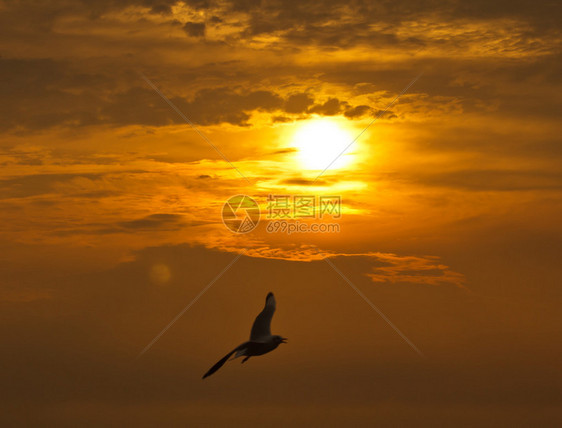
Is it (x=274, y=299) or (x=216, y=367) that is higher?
(x=274, y=299)

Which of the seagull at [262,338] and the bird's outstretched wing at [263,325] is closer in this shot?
the seagull at [262,338]

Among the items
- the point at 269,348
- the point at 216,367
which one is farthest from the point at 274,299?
the point at 216,367

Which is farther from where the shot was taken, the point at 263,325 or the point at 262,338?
the point at 263,325

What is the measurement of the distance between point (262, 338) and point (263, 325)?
241 cm

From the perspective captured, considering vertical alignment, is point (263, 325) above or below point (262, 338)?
above

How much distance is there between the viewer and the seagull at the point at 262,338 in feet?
119

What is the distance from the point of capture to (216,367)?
29.7 metres

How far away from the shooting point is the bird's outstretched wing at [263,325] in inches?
1578

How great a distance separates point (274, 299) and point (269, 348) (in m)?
8.34

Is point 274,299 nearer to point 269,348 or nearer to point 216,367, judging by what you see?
point 269,348

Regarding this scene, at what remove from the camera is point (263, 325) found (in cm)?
4181

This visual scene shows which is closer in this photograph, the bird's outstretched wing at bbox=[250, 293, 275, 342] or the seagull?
the seagull

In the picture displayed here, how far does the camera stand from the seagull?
119 ft

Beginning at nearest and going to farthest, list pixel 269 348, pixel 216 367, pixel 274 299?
1. pixel 216 367
2. pixel 269 348
3. pixel 274 299
